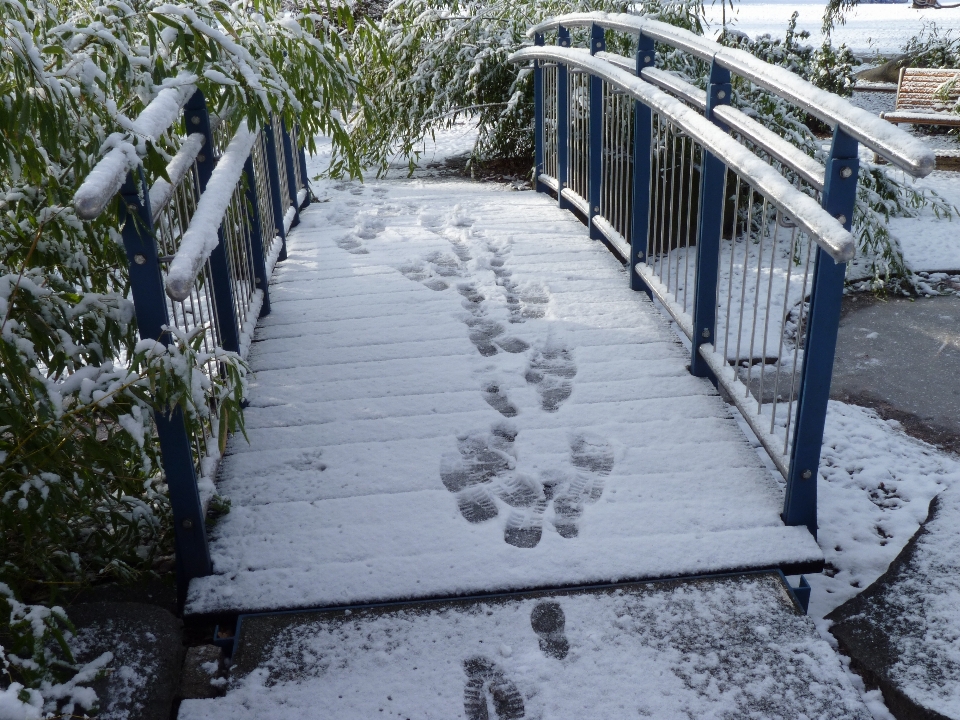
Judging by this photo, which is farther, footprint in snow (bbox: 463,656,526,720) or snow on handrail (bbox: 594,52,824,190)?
snow on handrail (bbox: 594,52,824,190)

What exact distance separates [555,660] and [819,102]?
48.6 inches

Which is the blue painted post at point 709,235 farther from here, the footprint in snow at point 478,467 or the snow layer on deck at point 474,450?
the footprint in snow at point 478,467

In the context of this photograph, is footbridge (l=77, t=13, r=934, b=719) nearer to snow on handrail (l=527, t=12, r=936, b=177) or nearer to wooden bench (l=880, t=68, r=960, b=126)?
snow on handrail (l=527, t=12, r=936, b=177)

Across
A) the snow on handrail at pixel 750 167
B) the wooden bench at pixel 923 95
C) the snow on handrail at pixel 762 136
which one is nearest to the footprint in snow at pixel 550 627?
the snow on handrail at pixel 750 167

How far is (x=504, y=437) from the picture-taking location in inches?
101

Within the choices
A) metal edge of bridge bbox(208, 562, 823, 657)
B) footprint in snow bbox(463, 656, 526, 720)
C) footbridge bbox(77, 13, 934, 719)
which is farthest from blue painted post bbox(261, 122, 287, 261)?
footprint in snow bbox(463, 656, 526, 720)

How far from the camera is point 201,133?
2.47 m

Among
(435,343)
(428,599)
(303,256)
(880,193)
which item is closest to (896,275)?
(880,193)

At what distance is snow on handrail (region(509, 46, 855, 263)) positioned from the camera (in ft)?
5.70

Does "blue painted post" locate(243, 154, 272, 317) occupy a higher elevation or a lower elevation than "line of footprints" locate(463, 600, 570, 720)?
higher

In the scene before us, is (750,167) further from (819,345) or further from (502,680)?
(502,680)

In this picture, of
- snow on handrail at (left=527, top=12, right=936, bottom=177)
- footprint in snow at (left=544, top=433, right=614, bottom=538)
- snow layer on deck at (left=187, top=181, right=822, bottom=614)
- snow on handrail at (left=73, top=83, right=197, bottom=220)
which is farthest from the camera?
footprint in snow at (left=544, top=433, right=614, bottom=538)

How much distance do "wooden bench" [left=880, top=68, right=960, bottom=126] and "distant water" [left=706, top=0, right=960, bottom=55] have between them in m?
3.50

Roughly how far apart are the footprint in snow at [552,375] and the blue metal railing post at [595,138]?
127cm
